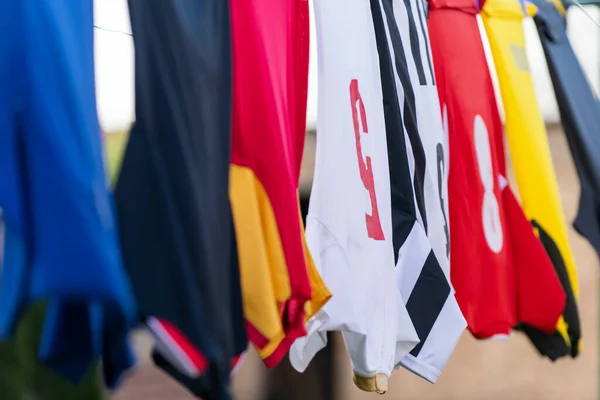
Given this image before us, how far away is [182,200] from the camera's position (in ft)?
2.64

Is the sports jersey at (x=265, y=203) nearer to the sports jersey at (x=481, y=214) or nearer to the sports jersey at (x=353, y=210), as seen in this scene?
the sports jersey at (x=353, y=210)

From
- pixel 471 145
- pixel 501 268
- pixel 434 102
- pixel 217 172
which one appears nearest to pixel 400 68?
pixel 434 102

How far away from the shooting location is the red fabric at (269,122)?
0.93 meters

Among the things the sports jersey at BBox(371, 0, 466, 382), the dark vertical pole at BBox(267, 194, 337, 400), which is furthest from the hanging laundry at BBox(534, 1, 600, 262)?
the dark vertical pole at BBox(267, 194, 337, 400)

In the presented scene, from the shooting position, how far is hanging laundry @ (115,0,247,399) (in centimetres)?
78

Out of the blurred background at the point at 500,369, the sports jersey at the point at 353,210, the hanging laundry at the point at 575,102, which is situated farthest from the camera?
the blurred background at the point at 500,369

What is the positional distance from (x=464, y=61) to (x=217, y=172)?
26.8 inches

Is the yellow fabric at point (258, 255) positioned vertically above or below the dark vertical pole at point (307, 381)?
above

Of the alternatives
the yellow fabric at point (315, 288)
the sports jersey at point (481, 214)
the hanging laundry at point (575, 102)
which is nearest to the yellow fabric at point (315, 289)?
the yellow fabric at point (315, 288)

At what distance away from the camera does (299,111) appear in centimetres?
112

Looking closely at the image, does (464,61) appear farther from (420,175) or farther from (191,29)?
(191,29)

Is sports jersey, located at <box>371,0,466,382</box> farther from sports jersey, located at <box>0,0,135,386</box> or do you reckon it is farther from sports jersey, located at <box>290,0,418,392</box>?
sports jersey, located at <box>0,0,135,386</box>

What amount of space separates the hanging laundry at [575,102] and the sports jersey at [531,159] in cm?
7

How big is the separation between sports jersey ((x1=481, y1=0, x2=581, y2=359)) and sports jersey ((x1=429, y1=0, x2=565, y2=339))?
0.05 metres
